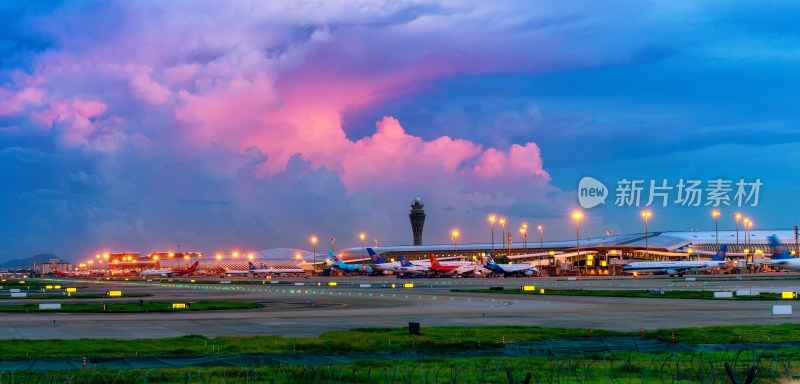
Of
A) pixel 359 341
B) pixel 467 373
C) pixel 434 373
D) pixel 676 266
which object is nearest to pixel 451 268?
pixel 676 266

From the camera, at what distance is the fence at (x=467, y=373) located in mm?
21859

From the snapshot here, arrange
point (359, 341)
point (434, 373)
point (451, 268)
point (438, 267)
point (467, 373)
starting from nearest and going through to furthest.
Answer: point (467, 373), point (434, 373), point (359, 341), point (438, 267), point (451, 268)

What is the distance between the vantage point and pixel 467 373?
2067 centimetres

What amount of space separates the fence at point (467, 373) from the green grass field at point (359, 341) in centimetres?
507

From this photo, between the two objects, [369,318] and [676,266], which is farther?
[676,266]

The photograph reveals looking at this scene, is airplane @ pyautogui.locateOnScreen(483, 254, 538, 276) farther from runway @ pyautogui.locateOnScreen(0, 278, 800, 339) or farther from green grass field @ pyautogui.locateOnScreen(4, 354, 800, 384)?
green grass field @ pyautogui.locateOnScreen(4, 354, 800, 384)

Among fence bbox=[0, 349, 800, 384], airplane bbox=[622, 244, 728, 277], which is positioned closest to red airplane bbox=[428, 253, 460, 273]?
airplane bbox=[622, 244, 728, 277]

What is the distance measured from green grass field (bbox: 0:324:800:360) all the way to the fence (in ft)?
16.6

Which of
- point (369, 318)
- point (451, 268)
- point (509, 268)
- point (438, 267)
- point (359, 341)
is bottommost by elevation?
point (451, 268)

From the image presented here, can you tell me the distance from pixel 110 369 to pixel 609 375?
53.0 ft

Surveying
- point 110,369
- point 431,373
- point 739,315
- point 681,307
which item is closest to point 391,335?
point 431,373

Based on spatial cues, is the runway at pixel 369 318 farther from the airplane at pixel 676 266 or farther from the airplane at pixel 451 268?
the airplane at pixel 451 268

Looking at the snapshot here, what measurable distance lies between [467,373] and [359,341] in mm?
12214

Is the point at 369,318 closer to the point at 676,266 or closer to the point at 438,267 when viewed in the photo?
the point at 676,266
